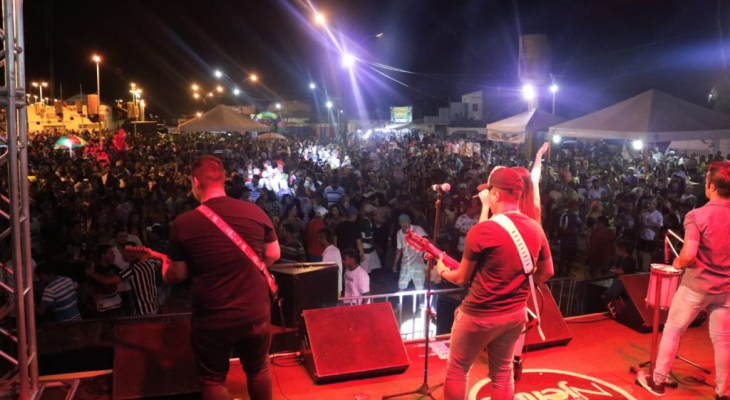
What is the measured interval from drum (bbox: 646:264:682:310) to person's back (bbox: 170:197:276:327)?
3.04 meters

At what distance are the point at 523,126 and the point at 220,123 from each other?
7.11 m

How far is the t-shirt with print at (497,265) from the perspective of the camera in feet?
10.1

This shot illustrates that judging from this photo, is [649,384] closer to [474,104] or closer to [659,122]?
[659,122]

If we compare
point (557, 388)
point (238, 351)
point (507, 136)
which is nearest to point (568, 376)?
point (557, 388)

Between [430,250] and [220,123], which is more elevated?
[220,123]

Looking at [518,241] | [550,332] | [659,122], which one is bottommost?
[550,332]

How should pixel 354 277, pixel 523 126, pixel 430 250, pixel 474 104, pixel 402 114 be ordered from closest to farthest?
pixel 430 250 → pixel 354 277 → pixel 523 126 → pixel 474 104 → pixel 402 114

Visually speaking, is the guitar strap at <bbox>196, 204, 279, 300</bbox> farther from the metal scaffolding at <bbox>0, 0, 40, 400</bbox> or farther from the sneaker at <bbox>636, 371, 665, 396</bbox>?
the sneaker at <bbox>636, 371, 665, 396</bbox>

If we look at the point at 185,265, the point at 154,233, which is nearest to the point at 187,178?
the point at 154,233

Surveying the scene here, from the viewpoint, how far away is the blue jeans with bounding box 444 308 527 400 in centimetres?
318

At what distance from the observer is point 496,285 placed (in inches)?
122

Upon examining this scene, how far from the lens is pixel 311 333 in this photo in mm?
4672

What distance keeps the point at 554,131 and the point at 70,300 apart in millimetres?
8658

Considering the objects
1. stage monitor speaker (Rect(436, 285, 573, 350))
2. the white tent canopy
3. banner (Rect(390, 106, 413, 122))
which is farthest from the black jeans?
banner (Rect(390, 106, 413, 122))
